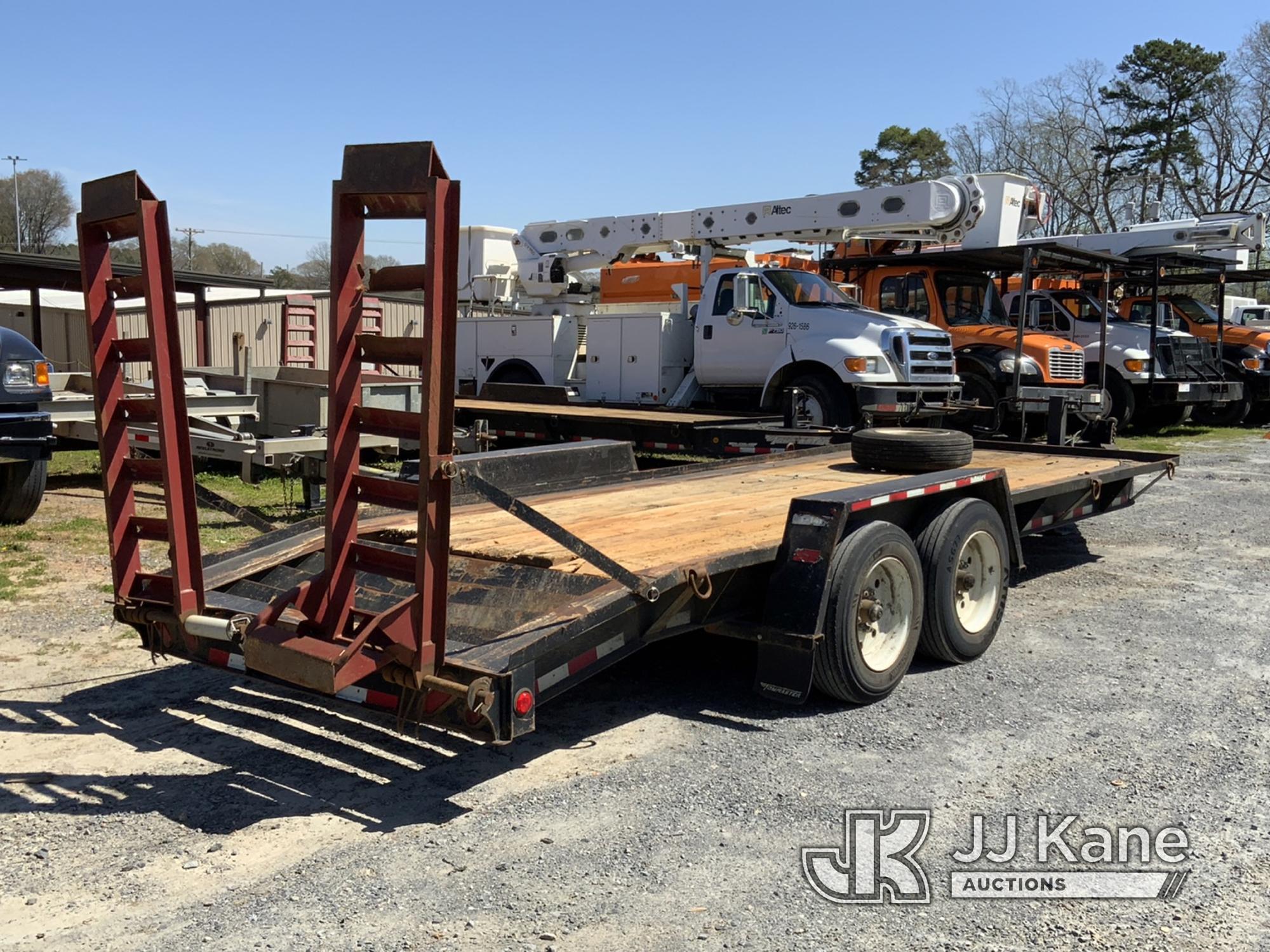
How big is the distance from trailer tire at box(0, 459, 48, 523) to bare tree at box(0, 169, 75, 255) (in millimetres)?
70817

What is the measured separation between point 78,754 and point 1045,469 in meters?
6.77

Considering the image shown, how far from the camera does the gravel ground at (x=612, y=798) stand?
11.3 ft

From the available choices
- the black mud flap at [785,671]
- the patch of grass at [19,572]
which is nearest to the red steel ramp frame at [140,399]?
the black mud flap at [785,671]

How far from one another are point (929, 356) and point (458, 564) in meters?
9.54

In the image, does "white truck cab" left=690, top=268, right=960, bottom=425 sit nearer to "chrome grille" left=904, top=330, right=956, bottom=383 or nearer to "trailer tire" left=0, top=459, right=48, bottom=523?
"chrome grille" left=904, top=330, right=956, bottom=383

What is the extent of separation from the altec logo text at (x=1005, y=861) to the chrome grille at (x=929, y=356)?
9.44 meters

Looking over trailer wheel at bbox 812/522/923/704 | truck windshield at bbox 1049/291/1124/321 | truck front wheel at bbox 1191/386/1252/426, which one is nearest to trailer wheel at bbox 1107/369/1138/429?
truck windshield at bbox 1049/291/1124/321

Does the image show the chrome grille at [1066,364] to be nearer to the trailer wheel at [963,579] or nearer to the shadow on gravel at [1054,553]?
the shadow on gravel at [1054,553]

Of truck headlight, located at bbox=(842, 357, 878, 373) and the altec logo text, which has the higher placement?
truck headlight, located at bbox=(842, 357, 878, 373)

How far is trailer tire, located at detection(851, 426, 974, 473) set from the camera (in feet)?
23.9

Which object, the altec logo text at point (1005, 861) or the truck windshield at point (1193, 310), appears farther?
the truck windshield at point (1193, 310)

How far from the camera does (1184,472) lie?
591 inches

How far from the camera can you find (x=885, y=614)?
219 inches

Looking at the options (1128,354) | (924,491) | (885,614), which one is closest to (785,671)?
(885,614)
